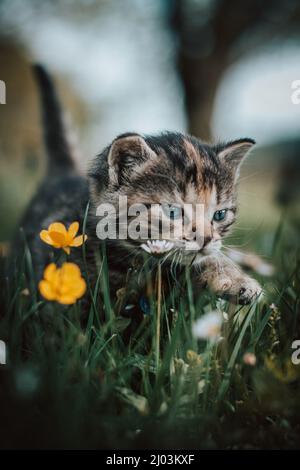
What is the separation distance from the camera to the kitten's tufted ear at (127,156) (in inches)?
65.2

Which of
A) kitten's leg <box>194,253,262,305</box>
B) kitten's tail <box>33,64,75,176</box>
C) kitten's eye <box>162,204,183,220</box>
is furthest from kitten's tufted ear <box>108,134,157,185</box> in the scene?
kitten's tail <box>33,64,75,176</box>

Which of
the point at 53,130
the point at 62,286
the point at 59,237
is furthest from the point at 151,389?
the point at 53,130

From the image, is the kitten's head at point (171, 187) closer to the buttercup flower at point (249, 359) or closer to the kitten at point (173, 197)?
the kitten at point (173, 197)

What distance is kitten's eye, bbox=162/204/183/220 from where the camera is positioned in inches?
65.3

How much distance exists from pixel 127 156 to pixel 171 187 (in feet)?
0.73

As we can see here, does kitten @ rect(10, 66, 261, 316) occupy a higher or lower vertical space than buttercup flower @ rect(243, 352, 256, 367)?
higher

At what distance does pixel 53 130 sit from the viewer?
10.7 feet

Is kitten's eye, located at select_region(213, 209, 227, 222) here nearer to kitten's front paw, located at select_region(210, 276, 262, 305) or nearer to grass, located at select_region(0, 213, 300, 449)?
kitten's front paw, located at select_region(210, 276, 262, 305)

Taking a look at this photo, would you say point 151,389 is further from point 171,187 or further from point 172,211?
point 171,187

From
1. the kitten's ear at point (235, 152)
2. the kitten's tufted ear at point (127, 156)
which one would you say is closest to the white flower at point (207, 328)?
the kitten's tufted ear at point (127, 156)

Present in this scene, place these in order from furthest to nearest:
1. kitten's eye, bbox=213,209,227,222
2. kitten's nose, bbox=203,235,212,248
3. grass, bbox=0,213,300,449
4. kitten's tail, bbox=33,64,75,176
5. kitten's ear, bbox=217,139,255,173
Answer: kitten's tail, bbox=33,64,75,176 < kitten's ear, bbox=217,139,255,173 < kitten's eye, bbox=213,209,227,222 < kitten's nose, bbox=203,235,212,248 < grass, bbox=0,213,300,449

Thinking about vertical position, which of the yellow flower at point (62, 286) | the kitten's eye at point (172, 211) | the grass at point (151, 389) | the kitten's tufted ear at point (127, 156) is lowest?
A: the grass at point (151, 389)

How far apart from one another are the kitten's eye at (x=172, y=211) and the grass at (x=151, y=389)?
0.98 feet
